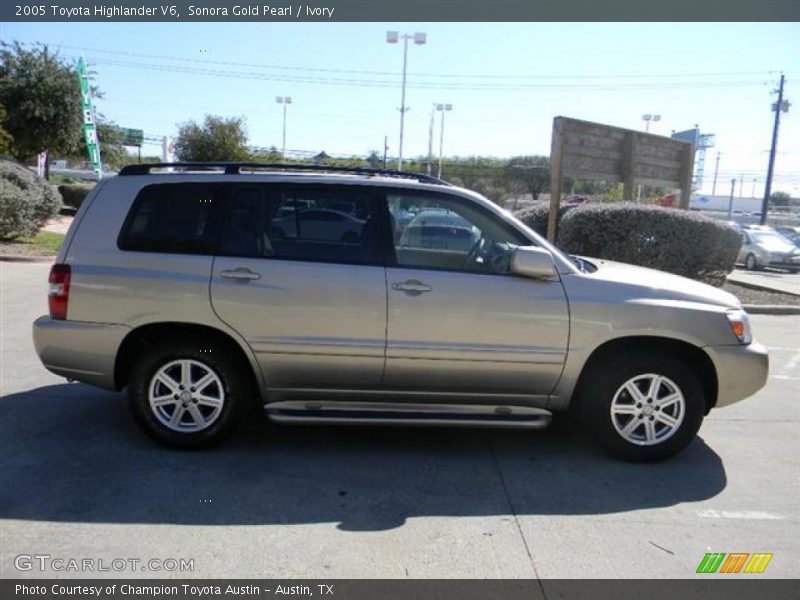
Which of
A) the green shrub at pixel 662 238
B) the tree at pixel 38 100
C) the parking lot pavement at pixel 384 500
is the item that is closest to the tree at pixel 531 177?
the tree at pixel 38 100

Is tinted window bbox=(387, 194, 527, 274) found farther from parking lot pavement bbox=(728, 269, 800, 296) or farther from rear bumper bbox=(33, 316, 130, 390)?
parking lot pavement bbox=(728, 269, 800, 296)

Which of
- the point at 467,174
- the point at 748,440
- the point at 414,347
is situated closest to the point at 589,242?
the point at 748,440

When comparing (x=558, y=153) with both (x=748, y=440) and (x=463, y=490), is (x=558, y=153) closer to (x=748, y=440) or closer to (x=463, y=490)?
(x=748, y=440)

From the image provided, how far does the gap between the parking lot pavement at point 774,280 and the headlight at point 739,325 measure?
11336 mm

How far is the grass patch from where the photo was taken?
46.5 ft

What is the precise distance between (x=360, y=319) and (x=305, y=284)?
1.37ft

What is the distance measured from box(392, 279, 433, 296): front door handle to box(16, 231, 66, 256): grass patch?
11956 mm

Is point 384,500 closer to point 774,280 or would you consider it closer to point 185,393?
point 185,393

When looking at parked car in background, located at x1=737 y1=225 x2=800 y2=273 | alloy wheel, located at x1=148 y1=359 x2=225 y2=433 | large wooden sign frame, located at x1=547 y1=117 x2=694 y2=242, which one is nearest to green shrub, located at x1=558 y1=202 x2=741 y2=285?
large wooden sign frame, located at x1=547 y1=117 x2=694 y2=242

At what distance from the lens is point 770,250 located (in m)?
21.9

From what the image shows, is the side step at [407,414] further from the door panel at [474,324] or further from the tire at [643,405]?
the tire at [643,405]

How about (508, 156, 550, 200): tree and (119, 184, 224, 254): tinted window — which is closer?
(119, 184, 224, 254): tinted window

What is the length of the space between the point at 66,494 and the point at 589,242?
10.7 m

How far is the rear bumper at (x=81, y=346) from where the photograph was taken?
4.39 metres
